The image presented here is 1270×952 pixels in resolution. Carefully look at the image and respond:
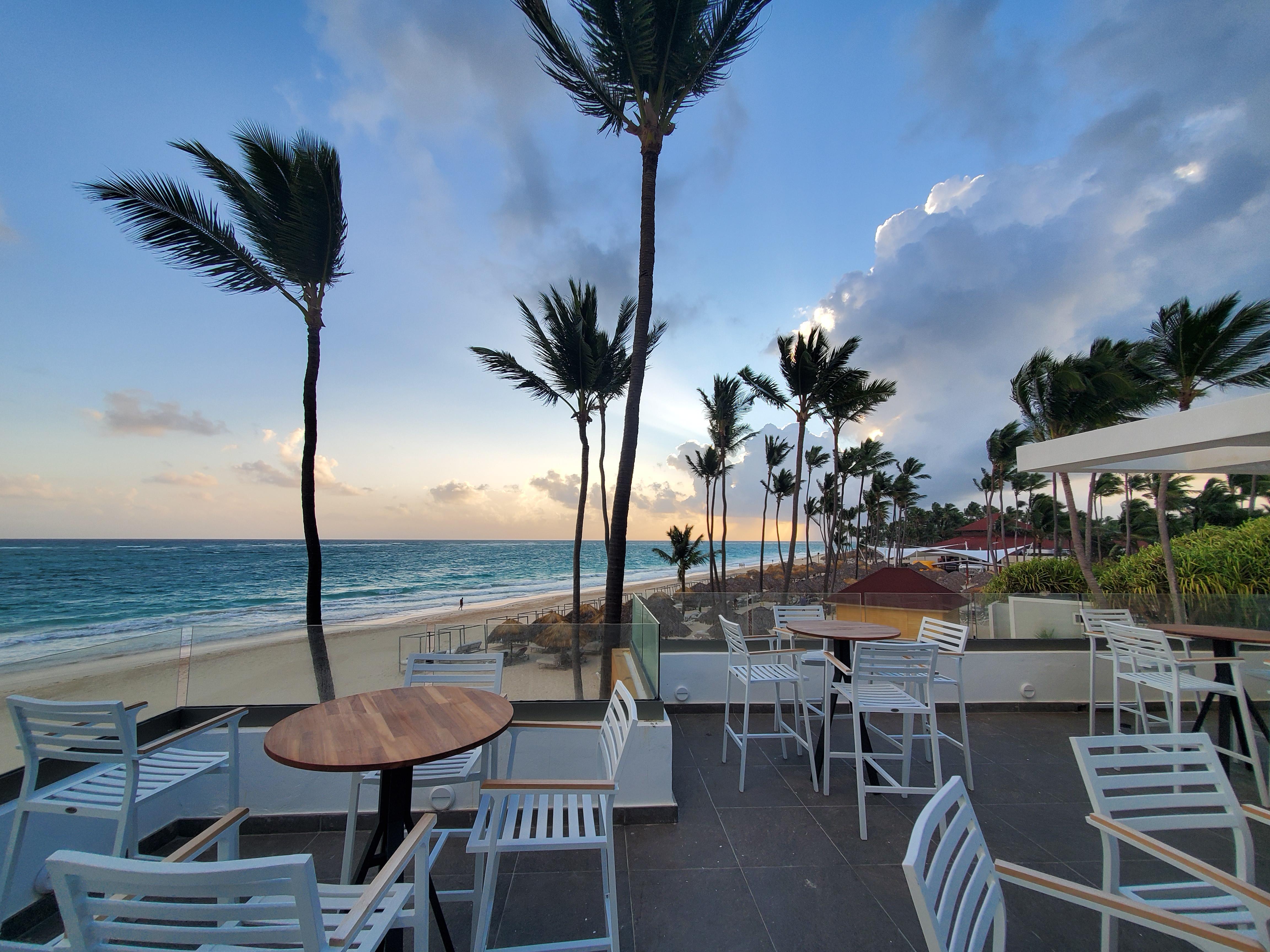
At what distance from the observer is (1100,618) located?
14.3ft

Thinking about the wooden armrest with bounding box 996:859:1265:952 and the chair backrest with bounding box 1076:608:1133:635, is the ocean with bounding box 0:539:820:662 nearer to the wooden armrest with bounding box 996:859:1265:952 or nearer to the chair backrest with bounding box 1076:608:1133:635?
the wooden armrest with bounding box 996:859:1265:952

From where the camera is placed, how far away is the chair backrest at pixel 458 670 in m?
2.49

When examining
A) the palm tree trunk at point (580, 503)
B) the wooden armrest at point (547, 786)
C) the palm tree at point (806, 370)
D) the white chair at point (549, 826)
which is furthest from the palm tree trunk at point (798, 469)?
the wooden armrest at point (547, 786)

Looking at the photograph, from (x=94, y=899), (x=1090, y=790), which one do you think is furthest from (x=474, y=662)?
(x=1090, y=790)

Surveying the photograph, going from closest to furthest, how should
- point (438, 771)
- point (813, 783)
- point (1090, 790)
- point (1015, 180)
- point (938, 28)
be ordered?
point (1090, 790) < point (438, 771) < point (813, 783) < point (938, 28) < point (1015, 180)

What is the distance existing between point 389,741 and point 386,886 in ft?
1.66

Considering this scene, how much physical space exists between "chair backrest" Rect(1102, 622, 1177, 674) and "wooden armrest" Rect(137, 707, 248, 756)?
5.05 metres

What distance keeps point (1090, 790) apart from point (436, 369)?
10.6m

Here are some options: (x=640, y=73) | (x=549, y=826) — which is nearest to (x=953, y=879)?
(x=549, y=826)

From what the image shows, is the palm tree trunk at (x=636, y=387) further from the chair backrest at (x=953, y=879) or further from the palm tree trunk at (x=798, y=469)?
the palm tree trunk at (x=798, y=469)

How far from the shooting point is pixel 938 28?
5.95 metres

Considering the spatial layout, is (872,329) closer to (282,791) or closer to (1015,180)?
(1015,180)

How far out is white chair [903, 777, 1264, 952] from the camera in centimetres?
88

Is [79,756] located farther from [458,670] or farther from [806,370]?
[806,370]
